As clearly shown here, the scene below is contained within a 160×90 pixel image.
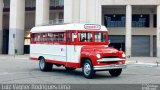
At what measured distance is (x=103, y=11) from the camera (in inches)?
2074

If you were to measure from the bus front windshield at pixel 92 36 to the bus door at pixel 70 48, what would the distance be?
0.39 m

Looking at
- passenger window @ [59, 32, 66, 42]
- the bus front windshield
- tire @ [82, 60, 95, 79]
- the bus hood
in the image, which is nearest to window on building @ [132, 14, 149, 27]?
the bus front windshield

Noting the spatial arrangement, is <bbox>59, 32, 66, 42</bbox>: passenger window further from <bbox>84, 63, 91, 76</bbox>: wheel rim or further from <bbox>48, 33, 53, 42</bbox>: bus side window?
Result: <bbox>84, 63, 91, 76</bbox>: wheel rim

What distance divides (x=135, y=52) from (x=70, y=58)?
35.2 metres

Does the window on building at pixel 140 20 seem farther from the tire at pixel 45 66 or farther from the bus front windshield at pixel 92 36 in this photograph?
the bus front windshield at pixel 92 36

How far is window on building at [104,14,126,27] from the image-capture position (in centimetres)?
5225

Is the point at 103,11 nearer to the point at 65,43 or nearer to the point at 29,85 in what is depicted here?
the point at 65,43

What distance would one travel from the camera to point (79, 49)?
54.3 feet

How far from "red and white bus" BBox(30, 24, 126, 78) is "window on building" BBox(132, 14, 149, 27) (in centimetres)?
3372

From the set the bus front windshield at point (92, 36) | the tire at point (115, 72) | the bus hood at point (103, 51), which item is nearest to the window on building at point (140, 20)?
the bus front windshield at point (92, 36)

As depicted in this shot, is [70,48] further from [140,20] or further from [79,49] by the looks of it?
[140,20]

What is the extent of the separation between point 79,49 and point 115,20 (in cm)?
3653

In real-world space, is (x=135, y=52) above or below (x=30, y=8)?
below

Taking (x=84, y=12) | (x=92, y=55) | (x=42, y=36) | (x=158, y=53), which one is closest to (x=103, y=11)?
(x=84, y=12)
